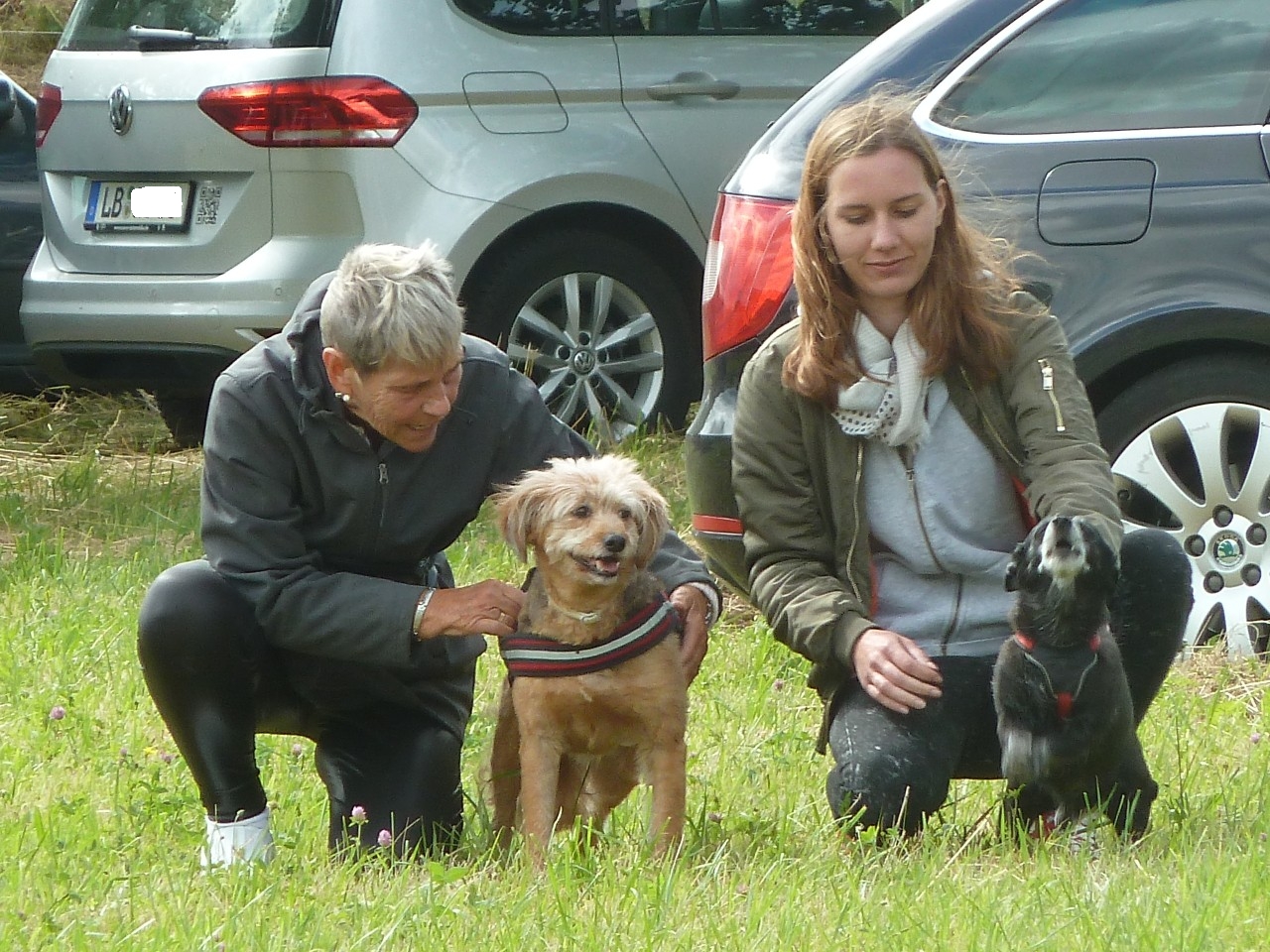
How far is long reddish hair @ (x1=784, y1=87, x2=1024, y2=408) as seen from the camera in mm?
3484

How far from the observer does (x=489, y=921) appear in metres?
2.98

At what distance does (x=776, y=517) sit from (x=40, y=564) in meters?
3.17

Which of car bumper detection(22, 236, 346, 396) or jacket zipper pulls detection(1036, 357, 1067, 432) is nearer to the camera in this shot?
jacket zipper pulls detection(1036, 357, 1067, 432)

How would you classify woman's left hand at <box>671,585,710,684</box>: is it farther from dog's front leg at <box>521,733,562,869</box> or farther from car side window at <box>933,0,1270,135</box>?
car side window at <box>933,0,1270,135</box>

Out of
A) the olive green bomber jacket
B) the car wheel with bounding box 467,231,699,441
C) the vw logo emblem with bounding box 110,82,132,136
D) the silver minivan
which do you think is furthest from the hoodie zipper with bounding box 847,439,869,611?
the vw logo emblem with bounding box 110,82,132,136

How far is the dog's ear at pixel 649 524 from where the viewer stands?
365 cm

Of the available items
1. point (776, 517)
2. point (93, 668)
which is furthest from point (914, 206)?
point (93, 668)

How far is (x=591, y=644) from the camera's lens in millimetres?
3580

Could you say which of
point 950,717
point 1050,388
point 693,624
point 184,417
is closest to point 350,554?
point 693,624

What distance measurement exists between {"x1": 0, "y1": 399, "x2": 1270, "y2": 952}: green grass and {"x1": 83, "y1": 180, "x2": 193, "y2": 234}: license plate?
2.06 metres

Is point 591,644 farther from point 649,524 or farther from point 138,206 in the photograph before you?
point 138,206

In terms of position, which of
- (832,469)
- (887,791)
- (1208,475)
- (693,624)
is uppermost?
(832,469)

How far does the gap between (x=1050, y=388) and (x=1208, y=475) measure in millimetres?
1303

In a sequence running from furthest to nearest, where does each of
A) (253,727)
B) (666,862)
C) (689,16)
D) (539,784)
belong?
(689,16) → (253,727) → (539,784) → (666,862)
